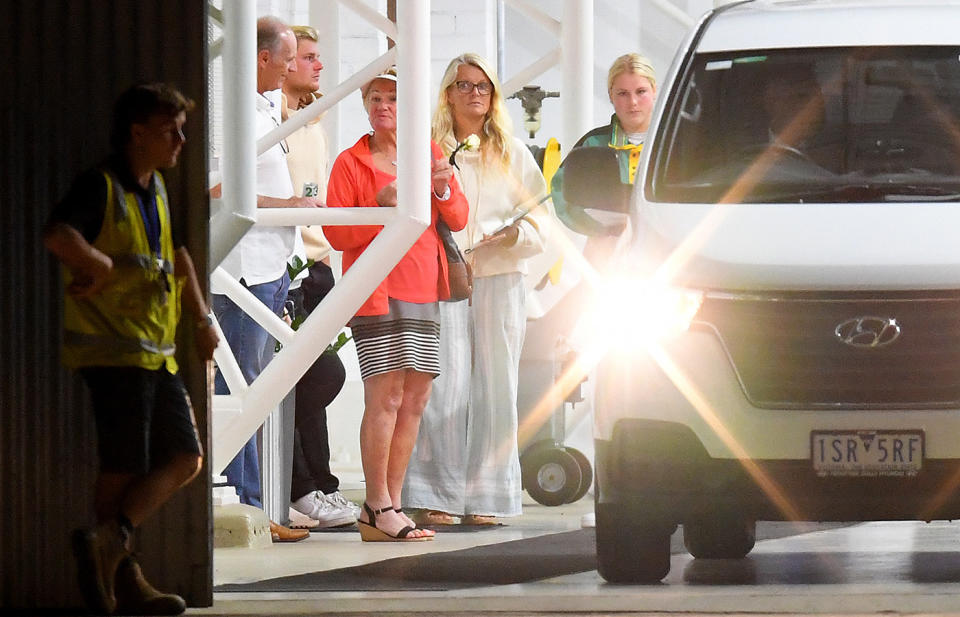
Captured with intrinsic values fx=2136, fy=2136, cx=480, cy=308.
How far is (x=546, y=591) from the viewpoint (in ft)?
23.5

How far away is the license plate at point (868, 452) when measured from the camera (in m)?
6.50

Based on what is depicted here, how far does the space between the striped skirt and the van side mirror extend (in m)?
1.73

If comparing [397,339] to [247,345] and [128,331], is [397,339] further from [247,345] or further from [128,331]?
[128,331]

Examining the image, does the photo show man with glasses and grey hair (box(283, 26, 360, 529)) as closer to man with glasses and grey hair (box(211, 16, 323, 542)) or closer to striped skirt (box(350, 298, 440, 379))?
man with glasses and grey hair (box(211, 16, 323, 542))

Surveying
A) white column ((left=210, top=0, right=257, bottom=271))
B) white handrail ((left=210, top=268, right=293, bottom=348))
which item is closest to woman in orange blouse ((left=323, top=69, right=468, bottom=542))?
white handrail ((left=210, top=268, right=293, bottom=348))

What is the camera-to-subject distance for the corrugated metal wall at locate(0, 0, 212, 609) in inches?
258

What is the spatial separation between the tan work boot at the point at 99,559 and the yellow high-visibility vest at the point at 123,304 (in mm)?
501

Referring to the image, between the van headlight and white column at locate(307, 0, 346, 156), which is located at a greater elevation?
white column at locate(307, 0, 346, 156)

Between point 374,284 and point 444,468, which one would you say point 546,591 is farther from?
point 444,468

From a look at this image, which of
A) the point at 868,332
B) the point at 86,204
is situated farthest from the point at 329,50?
the point at 868,332

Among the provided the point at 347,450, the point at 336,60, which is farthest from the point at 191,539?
the point at 347,450

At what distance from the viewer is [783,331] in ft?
21.3

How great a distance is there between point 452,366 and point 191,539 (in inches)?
137

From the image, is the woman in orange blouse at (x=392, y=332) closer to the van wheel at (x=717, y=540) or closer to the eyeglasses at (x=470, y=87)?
the eyeglasses at (x=470, y=87)
